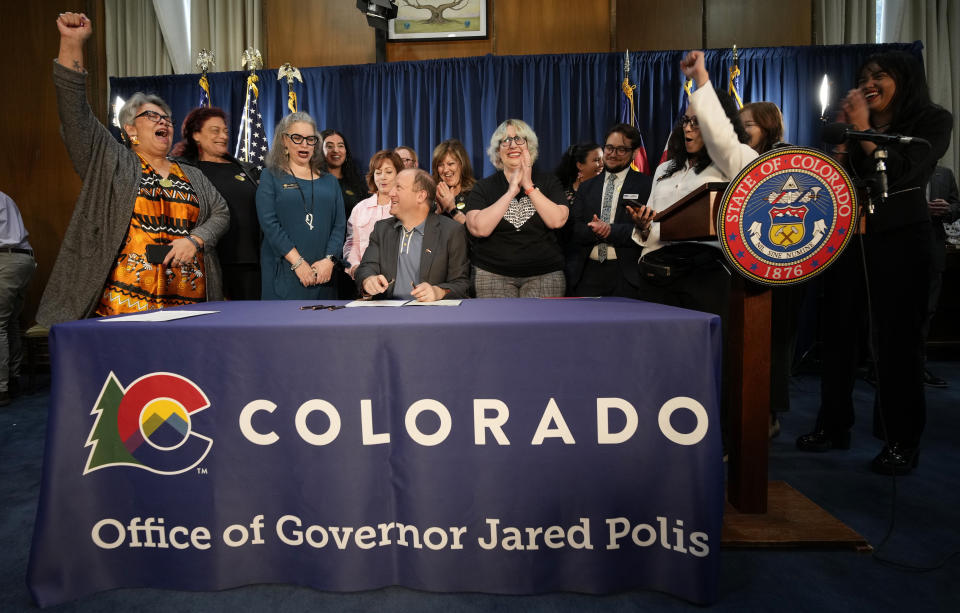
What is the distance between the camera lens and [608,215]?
290 centimetres

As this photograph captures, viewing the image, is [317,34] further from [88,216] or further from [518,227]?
[518,227]

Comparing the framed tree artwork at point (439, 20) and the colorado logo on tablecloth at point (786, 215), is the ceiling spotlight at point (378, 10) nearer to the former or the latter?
the framed tree artwork at point (439, 20)

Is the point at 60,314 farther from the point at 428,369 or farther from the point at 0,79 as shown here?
the point at 0,79

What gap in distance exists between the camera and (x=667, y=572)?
4.06 ft

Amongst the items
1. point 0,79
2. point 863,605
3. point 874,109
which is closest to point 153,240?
point 863,605

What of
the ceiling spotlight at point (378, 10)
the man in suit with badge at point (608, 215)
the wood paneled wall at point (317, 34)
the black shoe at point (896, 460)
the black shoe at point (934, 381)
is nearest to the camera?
the black shoe at point (896, 460)

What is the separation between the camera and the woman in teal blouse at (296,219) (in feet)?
8.18

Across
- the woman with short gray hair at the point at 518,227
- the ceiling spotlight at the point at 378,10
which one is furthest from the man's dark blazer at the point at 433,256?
the ceiling spotlight at the point at 378,10

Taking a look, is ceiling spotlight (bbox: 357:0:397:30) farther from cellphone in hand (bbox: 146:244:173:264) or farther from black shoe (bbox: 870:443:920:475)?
black shoe (bbox: 870:443:920:475)

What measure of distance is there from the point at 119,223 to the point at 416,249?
116 cm

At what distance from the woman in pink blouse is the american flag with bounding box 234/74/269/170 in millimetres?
2279

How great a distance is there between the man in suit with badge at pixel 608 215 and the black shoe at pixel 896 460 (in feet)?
4.13

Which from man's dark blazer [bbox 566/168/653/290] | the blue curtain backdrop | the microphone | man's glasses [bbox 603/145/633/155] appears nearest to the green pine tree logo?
man's dark blazer [bbox 566/168/653/290]

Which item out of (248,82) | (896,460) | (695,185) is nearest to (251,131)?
(248,82)
